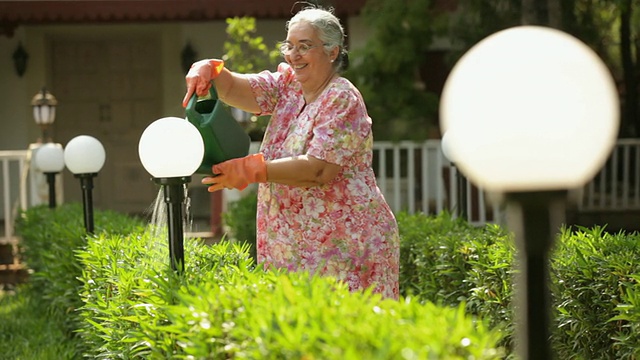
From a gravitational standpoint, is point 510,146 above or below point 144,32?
below

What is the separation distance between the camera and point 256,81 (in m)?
3.48

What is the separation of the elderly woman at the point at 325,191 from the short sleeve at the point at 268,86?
0.48ft

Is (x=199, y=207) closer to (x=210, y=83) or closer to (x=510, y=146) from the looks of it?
(x=210, y=83)

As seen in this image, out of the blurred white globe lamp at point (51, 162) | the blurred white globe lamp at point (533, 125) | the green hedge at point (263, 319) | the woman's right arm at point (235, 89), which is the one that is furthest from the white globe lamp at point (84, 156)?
the blurred white globe lamp at point (533, 125)

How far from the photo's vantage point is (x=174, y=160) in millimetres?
3154

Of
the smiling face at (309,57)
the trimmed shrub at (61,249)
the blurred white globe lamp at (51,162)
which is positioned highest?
the smiling face at (309,57)

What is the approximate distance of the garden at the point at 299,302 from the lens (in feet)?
6.48

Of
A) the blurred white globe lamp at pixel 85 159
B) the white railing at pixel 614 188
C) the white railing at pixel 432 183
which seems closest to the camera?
the blurred white globe lamp at pixel 85 159

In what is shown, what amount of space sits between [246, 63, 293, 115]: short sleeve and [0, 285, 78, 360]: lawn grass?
6.91ft

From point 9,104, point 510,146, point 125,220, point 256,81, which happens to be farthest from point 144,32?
point 510,146

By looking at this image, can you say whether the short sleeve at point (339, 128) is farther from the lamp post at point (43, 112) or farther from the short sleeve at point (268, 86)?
the lamp post at point (43, 112)

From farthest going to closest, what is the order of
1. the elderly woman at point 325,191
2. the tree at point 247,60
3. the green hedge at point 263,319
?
the tree at point 247,60 → the elderly woman at point 325,191 → the green hedge at point 263,319

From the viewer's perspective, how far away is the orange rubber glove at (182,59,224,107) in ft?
10.9

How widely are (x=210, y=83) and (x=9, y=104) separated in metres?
9.16
